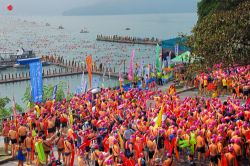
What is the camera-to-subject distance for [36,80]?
27.4 m

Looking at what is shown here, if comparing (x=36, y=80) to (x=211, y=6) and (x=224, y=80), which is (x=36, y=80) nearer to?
(x=224, y=80)

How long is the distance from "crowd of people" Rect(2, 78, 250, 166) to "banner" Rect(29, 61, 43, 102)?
5775 mm

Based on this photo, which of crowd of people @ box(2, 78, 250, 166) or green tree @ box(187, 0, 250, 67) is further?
green tree @ box(187, 0, 250, 67)

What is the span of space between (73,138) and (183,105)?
6444 millimetres

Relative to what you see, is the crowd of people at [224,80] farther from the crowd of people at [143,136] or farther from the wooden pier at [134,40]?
the wooden pier at [134,40]

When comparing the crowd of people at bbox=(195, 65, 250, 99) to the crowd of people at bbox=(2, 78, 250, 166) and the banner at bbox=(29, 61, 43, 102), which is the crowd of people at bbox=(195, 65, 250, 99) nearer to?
the crowd of people at bbox=(2, 78, 250, 166)

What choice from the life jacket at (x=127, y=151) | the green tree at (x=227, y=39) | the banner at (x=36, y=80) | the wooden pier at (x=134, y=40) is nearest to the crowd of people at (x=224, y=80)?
the green tree at (x=227, y=39)

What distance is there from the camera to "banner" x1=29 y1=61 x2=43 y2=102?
90.0 ft

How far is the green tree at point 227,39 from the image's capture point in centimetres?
2441

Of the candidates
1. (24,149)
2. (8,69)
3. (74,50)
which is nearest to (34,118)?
(24,149)

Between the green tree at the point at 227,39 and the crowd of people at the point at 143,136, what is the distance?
441 centimetres

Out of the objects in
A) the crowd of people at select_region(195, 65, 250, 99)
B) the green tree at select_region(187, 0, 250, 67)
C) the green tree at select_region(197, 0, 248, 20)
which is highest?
the green tree at select_region(197, 0, 248, 20)

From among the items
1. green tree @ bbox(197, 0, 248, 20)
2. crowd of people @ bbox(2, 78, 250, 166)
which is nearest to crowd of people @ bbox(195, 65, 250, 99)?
crowd of people @ bbox(2, 78, 250, 166)

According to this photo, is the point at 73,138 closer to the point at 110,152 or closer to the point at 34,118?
the point at 110,152
